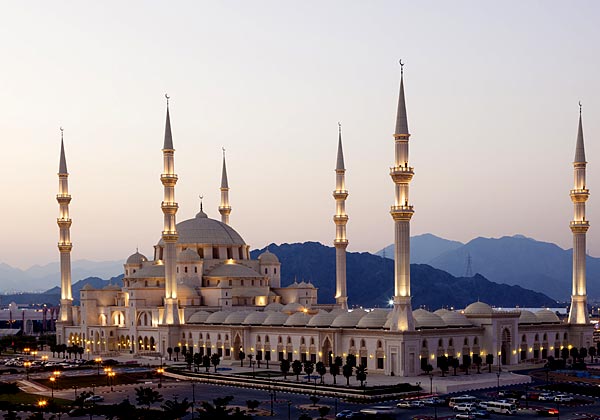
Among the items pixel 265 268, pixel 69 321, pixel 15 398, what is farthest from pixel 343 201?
pixel 15 398

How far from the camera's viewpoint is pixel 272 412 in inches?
2363

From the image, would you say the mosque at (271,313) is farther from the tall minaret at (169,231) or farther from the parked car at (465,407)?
the parked car at (465,407)

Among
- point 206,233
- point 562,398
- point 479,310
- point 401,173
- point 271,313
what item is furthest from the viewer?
point 206,233

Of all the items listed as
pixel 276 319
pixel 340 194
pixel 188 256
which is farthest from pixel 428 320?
pixel 188 256

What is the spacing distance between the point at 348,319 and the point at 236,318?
54.5 feet

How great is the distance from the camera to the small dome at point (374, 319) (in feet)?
272

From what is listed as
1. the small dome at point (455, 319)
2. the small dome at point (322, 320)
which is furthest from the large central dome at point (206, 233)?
the small dome at point (455, 319)

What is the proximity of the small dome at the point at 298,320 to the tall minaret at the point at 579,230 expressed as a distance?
86.8 ft

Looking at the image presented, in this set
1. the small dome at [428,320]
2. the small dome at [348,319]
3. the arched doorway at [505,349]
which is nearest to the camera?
the small dome at [428,320]

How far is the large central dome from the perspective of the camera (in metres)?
117

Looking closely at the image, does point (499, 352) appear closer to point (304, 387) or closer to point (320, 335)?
point (320, 335)

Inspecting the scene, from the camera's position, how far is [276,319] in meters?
93.8

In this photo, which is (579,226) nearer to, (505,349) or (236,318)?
(505,349)

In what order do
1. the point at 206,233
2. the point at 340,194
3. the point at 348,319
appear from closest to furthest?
the point at 348,319 < the point at 340,194 < the point at 206,233
